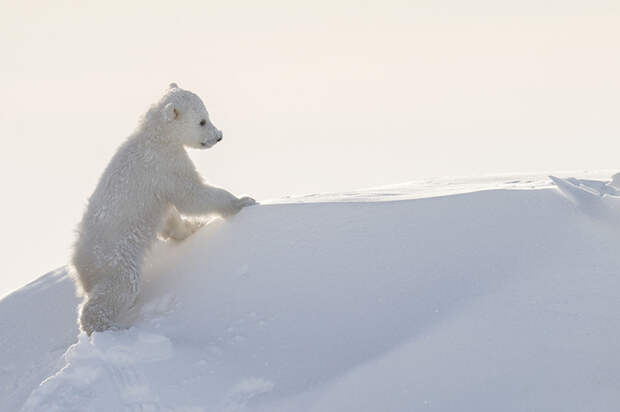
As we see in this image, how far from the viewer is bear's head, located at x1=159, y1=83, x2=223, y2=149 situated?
6133 mm

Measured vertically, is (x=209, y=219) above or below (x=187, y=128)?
below

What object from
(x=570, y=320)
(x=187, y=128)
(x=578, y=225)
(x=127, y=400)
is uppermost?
(x=187, y=128)

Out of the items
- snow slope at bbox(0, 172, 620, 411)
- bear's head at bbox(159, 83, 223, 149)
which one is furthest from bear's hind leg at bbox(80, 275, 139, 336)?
bear's head at bbox(159, 83, 223, 149)

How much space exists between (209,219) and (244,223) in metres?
0.83

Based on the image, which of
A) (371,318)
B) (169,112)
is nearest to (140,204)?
(169,112)

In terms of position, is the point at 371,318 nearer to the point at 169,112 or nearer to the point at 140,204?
the point at 140,204

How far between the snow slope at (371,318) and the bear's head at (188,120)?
2.98 feet

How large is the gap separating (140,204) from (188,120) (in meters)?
0.96

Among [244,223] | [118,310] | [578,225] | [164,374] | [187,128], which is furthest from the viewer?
[187,128]

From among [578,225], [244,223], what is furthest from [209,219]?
[578,225]

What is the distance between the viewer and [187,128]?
6.21 meters

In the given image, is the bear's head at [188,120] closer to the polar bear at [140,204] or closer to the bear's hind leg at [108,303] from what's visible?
the polar bear at [140,204]

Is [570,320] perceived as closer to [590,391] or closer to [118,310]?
[590,391]

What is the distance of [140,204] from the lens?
5.80 meters
